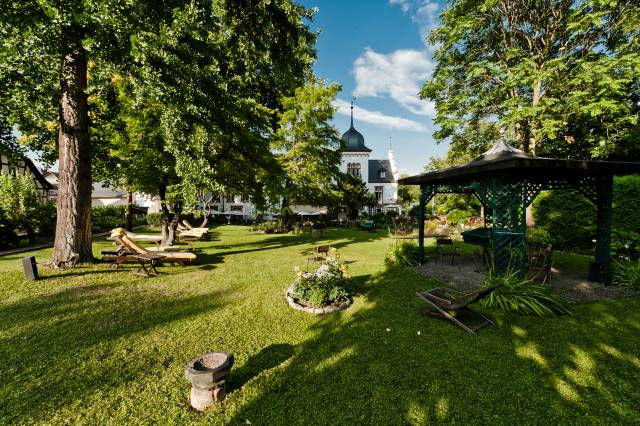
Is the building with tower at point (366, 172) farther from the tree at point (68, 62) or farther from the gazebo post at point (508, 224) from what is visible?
the tree at point (68, 62)

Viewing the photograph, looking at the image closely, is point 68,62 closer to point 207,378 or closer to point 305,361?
point 207,378

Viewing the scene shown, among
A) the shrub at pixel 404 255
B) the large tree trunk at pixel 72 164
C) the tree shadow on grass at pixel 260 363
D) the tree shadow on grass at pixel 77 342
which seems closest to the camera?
the tree shadow on grass at pixel 77 342

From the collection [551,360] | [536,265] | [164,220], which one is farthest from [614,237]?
[164,220]

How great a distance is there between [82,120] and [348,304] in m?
11.2

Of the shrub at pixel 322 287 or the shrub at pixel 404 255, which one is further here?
the shrub at pixel 404 255

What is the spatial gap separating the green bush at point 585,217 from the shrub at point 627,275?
345cm

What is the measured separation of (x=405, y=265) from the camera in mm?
10625

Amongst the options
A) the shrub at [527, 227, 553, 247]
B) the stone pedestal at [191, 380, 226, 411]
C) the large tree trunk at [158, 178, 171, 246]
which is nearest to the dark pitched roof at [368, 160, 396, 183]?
the shrub at [527, 227, 553, 247]

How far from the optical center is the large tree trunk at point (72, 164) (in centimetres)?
899

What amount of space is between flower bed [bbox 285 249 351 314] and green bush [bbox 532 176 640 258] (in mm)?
12255

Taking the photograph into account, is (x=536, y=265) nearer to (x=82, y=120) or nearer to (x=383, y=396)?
(x=383, y=396)

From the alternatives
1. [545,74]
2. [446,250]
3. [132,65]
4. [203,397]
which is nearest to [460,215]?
[446,250]

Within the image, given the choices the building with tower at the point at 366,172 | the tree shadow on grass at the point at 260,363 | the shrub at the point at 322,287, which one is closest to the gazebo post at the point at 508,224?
the shrub at the point at 322,287

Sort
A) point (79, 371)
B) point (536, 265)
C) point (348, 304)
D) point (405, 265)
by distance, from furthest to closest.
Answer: point (405, 265) < point (536, 265) < point (348, 304) < point (79, 371)
